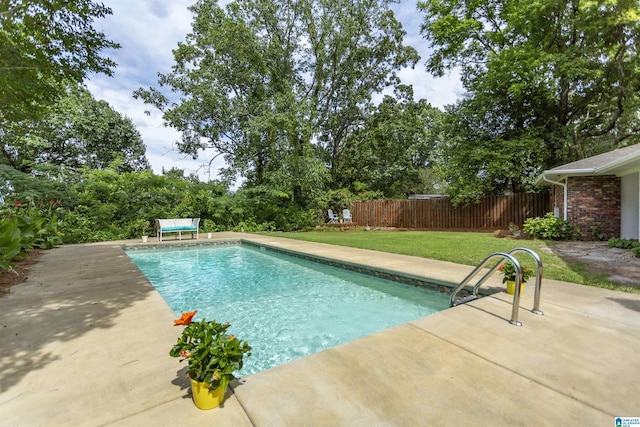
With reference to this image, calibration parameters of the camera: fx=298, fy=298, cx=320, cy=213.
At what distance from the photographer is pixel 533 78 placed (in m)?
12.4

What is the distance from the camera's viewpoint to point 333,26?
1719cm

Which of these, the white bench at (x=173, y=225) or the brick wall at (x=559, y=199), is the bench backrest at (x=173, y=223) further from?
the brick wall at (x=559, y=199)

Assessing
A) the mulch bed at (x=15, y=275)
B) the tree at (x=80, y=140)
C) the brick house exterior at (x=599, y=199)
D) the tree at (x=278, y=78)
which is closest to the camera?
the mulch bed at (x=15, y=275)

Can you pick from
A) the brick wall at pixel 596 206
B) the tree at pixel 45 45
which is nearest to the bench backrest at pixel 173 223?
the tree at pixel 45 45

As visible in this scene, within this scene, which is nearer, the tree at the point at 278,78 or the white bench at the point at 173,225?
the white bench at the point at 173,225

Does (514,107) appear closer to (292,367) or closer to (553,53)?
(553,53)

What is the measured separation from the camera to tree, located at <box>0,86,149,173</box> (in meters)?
17.6

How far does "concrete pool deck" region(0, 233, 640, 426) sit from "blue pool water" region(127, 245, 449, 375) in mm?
943

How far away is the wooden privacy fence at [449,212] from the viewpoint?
41.9ft

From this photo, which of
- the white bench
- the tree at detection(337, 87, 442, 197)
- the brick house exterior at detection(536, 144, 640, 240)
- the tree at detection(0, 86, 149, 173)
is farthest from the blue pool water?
the tree at detection(0, 86, 149, 173)

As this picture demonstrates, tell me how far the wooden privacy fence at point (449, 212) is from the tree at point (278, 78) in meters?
3.51

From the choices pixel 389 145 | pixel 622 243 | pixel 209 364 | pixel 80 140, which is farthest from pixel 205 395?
pixel 80 140

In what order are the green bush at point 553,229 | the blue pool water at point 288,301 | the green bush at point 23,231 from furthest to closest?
1. the green bush at point 553,229
2. the green bush at point 23,231
3. the blue pool water at point 288,301

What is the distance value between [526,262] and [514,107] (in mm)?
11882
